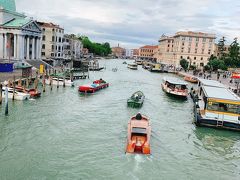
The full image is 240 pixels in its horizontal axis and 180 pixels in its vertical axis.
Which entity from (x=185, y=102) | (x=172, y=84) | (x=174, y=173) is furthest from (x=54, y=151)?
(x=172, y=84)

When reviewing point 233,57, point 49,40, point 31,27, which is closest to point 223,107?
point 31,27

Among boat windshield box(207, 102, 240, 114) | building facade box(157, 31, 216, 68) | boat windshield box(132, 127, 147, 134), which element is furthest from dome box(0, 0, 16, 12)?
building facade box(157, 31, 216, 68)

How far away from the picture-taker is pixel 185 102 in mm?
40844

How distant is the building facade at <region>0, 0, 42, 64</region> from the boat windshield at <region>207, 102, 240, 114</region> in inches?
1751

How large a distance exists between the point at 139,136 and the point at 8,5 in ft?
191

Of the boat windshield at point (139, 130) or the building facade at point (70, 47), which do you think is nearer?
the boat windshield at point (139, 130)

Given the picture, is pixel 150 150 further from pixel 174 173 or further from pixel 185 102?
pixel 185 102

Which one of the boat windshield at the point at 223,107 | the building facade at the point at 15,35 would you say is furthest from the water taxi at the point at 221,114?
the building facade at the point at 15,35

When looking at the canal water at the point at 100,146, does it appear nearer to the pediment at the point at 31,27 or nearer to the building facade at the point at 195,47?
the pediment at the point at 31,27

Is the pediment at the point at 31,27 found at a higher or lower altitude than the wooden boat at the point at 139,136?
higher

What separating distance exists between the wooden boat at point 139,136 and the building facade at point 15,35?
148 feet

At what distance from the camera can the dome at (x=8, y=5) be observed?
216 feet

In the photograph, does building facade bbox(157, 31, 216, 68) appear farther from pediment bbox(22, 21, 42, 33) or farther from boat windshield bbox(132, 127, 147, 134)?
boat windshield bbox(132, 127, 147, 134)

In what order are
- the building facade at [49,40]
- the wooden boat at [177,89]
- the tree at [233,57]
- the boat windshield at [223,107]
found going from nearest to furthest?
the boat windshield at [223,107] → the wooden boat at [177,89] → the building facade at [49,40] → the tree at [233,57]
